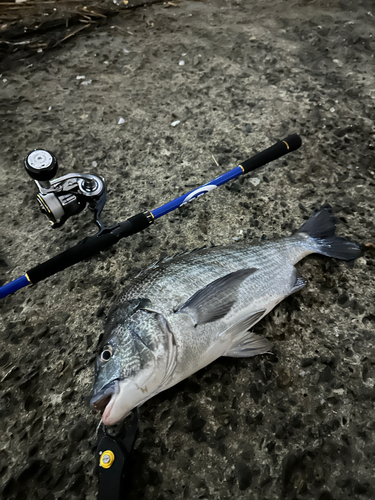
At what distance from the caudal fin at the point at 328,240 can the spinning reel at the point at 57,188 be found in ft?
4.44

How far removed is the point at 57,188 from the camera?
2.00 m

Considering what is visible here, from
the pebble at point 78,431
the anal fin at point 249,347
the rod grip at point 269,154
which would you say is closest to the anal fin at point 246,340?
the anal fin at point 249,347

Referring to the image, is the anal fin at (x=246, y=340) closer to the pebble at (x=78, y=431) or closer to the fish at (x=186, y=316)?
the fish at (x=186, y=316)

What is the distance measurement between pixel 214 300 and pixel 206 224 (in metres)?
0.90

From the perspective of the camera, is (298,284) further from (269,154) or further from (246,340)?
(269,154)

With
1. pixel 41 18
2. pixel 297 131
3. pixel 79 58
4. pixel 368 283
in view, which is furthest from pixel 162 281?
pixel 41 18

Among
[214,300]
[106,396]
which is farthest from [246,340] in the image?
[106,396]

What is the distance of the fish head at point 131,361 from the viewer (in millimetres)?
1473

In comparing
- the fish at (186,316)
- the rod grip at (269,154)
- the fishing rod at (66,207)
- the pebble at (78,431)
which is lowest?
the pebble at (78,431)

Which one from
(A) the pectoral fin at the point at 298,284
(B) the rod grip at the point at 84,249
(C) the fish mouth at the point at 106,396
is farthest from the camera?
(A) the pectoral fin at the point at 298,284

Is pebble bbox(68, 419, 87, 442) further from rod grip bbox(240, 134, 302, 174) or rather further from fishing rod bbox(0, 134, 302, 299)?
rod grip bbox(240, 134, 302, 174)

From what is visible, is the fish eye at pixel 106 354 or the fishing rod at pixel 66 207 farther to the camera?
the fishing rod at pixel 66 207

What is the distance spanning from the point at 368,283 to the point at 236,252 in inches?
35.5

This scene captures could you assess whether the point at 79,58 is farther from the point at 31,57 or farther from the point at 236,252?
the point at 236,252
